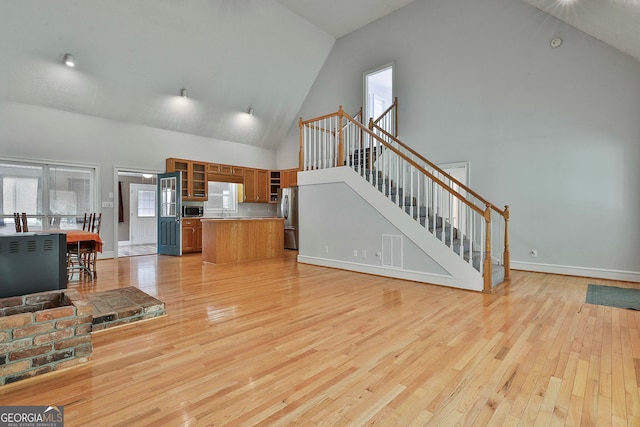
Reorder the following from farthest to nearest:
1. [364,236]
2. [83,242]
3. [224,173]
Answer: [224,173] < [364,236] < [83,242]

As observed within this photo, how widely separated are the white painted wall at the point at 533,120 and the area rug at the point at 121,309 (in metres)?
5.65

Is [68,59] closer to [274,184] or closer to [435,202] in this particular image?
[274,184]

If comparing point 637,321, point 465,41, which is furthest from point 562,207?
point 465,41

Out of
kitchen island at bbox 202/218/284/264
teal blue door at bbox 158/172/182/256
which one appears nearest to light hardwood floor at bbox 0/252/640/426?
kitchen island at bbox 202/218/284/264

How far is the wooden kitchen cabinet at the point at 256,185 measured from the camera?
9.48 metres

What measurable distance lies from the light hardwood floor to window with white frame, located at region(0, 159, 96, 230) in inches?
177

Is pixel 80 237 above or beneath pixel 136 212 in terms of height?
beneath

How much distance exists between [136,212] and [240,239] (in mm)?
5228

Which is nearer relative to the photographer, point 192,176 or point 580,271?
point 580,271

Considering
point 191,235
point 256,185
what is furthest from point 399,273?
point 256,185

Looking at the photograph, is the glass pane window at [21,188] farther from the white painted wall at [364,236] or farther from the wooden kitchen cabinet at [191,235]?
the white painted wall at [364,236]

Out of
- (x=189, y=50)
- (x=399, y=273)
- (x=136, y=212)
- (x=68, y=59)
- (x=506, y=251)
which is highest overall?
(x=189, y=50)

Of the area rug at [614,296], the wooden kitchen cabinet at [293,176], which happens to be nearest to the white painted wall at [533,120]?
the area rug at [614,296]

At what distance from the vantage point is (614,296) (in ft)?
12.7
